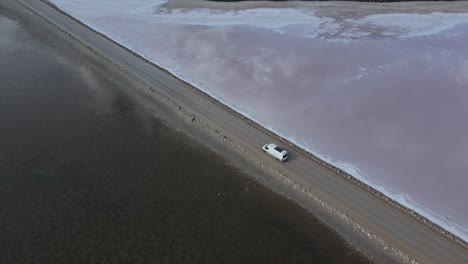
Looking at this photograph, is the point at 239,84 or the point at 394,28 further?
the point at 394,28

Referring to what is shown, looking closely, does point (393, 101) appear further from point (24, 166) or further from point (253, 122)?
point (24, 166)

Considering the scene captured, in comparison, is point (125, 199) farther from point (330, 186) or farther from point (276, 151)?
point (330, 186)

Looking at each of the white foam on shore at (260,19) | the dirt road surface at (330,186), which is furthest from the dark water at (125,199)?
the white foam on shore at (260,19)

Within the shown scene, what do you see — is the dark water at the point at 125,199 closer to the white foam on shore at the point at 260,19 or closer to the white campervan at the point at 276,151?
the white campervan at the point at 276,151

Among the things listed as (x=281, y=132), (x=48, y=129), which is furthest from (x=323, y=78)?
(x=48, y=129)

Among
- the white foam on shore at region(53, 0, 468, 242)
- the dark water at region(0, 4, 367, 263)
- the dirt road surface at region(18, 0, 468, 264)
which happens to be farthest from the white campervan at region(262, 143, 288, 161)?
the white foam on shore at region(53, 0, 468, 242)

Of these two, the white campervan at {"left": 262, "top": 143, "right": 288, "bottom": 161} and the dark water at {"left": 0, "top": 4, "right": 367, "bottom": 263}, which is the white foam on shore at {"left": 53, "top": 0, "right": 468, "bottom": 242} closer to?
the dark water at {"left": 0, "top": 4, "right": 367, "bottom": 263}
